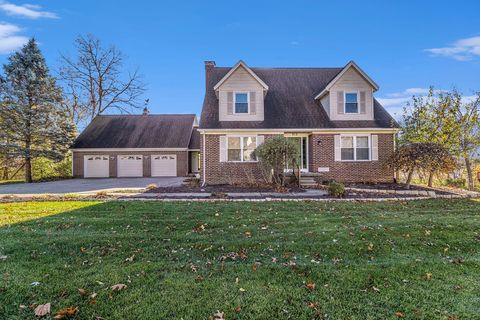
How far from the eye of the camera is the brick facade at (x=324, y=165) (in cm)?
1441

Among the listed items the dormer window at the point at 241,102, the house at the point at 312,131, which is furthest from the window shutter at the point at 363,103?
the dormer window at the point at 241,102

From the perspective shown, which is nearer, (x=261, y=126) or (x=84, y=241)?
(x=84, y=241)

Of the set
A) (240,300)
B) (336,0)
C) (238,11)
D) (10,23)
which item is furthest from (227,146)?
(10,23)

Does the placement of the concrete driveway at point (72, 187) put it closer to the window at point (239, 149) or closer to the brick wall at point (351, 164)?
the window at point (239, 149)

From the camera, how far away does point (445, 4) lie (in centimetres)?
1260

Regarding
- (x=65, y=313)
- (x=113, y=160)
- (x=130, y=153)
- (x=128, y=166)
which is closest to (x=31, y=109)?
(x=113, y=160)

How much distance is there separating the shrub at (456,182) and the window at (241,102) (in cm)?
1226

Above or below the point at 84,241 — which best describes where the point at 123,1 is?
above

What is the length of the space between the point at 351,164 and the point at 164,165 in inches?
615

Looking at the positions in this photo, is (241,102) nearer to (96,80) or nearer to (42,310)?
(42,310)

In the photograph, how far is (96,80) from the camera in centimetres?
2933

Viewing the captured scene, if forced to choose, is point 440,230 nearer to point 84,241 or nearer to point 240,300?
point 240,300

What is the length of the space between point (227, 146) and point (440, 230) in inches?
414

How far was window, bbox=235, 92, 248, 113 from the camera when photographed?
14867 mm
